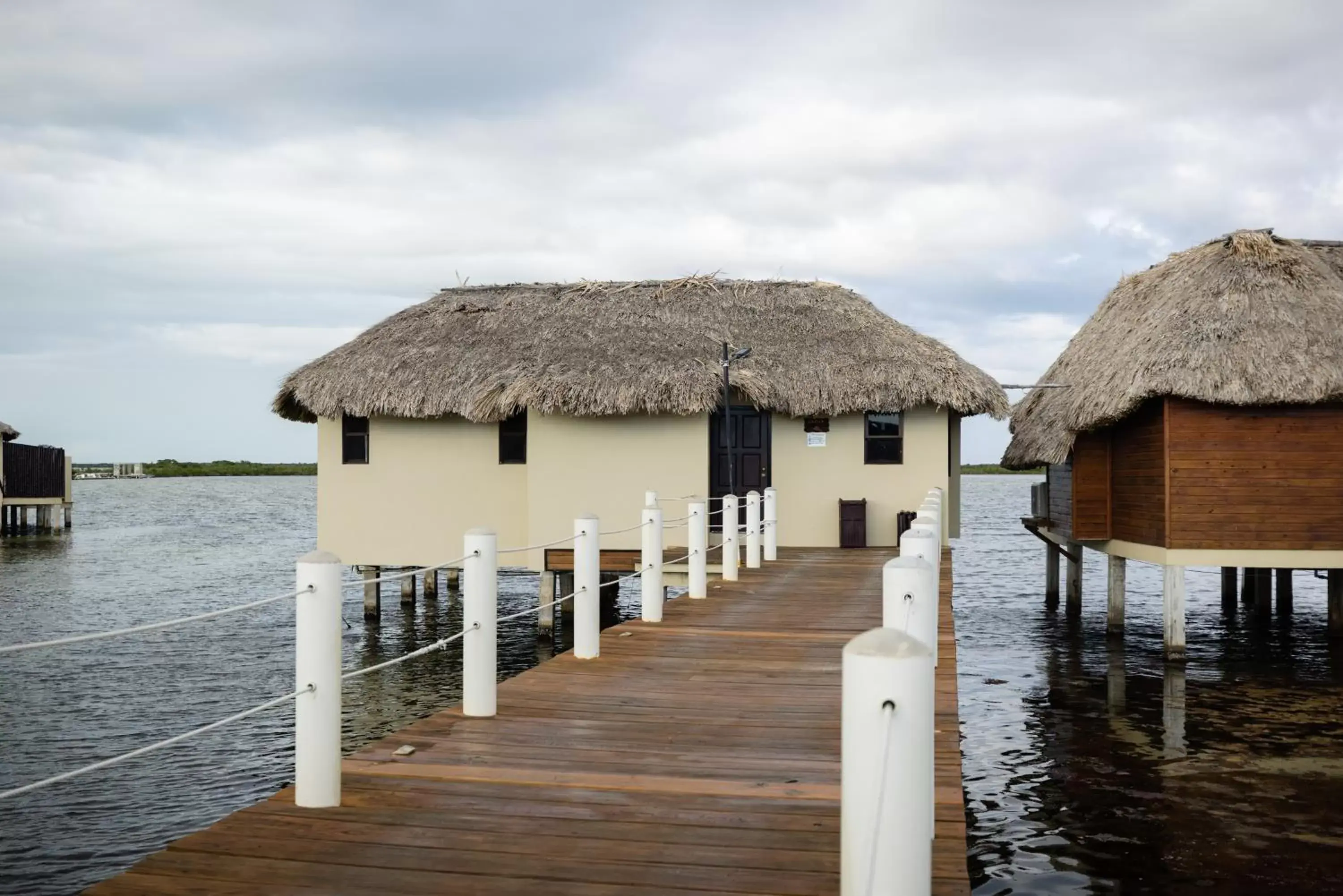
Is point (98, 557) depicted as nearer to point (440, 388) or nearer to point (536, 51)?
point (440, 388)

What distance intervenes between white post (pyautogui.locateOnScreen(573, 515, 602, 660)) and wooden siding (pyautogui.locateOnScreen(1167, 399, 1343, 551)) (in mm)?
9816

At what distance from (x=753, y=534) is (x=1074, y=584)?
889 cm

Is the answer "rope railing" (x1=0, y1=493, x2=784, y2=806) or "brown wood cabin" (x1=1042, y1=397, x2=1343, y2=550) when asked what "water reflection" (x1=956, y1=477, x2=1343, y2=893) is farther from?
"rope railing" (x1=0, y1=493, x2=784, y2=806)

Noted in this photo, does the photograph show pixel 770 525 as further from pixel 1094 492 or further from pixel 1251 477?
pixel 1251 477

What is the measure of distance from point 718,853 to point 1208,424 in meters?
13.3

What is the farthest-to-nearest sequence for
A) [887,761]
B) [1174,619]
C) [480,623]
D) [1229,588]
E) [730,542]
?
[1229,588] < [1174,619] < [730,542] < [480,623] < [887,761]

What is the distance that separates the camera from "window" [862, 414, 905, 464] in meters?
18.5

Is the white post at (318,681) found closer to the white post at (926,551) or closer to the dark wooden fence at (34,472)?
the white post at (926,551)

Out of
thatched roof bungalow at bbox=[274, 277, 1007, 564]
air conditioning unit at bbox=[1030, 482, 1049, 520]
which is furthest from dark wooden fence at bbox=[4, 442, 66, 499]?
air conditioning unit at bbox=[1030, 482, 1049, 520]

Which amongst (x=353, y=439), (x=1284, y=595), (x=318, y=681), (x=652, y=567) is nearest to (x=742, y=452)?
(x=353, y=439)

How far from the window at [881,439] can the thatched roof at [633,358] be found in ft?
1.42

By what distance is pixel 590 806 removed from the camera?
4789mm

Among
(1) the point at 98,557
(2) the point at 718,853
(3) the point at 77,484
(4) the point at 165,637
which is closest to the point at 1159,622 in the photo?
(4) the point at 165,637

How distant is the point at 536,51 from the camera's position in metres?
16.0
